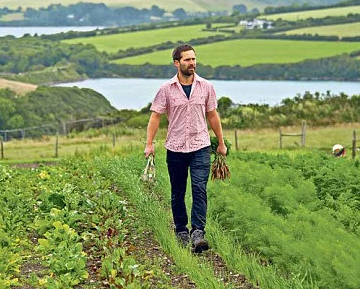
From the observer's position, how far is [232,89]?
9862cm

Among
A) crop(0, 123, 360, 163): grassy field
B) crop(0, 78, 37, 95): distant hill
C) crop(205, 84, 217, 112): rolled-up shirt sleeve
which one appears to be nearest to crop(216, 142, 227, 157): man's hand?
crop(205, 84, 217, 112): rolled-up shirt sleeve

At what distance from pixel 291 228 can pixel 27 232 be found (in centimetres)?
362

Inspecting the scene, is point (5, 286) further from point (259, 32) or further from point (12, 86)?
point (259, 32)

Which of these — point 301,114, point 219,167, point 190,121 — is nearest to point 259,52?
point 301,114

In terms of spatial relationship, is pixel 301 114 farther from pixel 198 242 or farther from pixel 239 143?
pixel 198 242

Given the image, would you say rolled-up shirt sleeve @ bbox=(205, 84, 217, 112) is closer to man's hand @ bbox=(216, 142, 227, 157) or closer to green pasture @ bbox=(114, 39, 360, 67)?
man's hand @ bbox=(216, 142, 227, 157)

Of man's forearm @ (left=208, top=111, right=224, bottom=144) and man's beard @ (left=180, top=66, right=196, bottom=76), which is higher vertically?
man's beard @ (left=180, top=66, right=196, bottom=76)

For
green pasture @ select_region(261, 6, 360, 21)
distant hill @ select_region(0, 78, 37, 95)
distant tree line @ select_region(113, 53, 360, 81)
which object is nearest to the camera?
distant hill @ select_region(0, 78, 37, 95)

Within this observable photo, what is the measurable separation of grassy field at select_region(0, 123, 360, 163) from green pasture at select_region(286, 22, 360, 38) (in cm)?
7685

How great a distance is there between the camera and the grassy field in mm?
32656

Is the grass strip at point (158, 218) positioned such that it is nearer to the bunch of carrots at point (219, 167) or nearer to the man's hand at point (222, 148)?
the bunch of carrots at point (219, 167)

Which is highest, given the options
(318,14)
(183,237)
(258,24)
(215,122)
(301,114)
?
(215,122)

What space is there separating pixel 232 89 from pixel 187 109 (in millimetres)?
89188

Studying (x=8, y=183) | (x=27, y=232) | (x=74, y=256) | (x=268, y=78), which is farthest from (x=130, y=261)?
(x=268, y=78)
